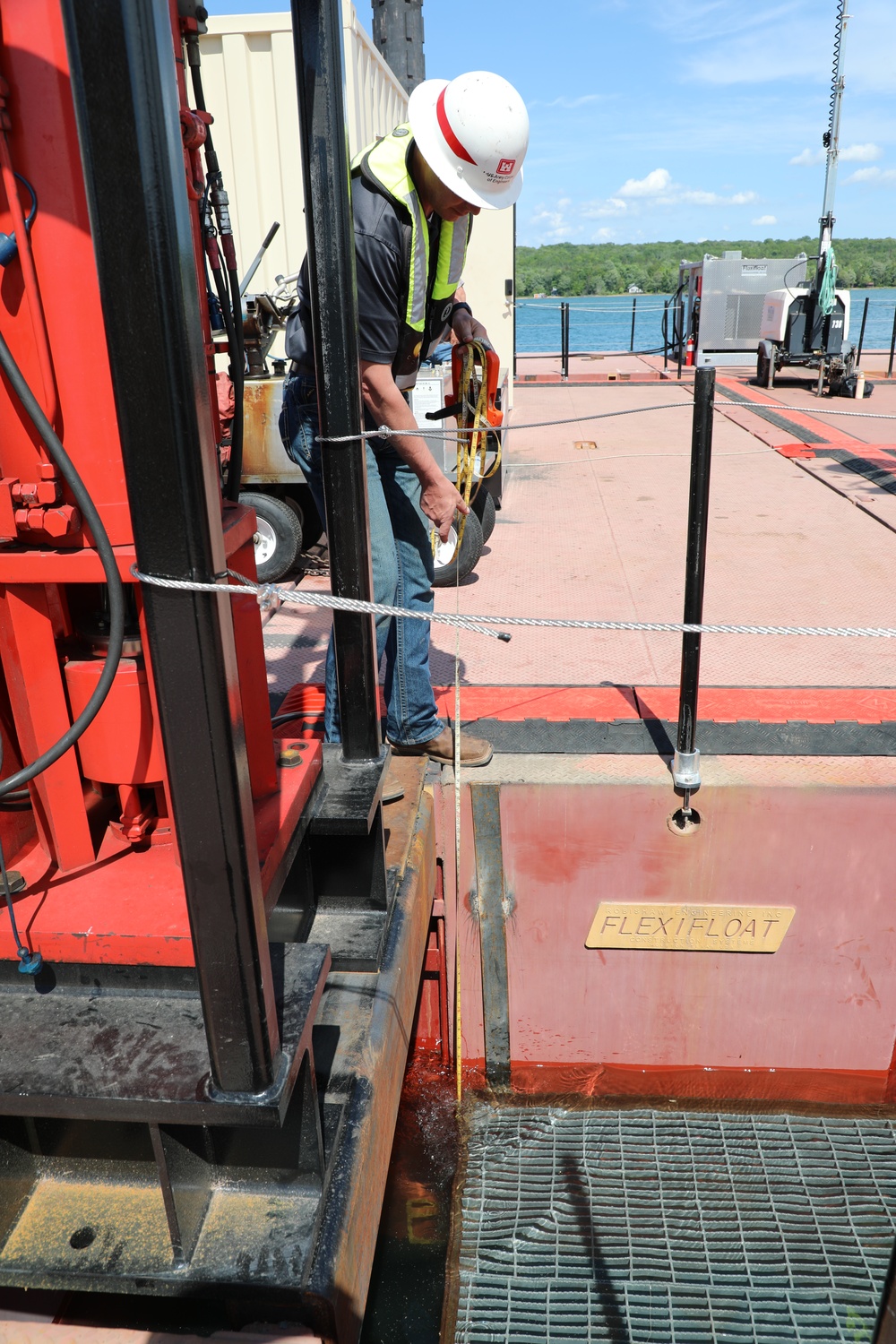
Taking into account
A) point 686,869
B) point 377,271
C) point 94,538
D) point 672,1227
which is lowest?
point 672,1227

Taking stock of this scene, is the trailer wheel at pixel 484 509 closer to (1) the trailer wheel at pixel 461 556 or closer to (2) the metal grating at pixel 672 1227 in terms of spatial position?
(1) the trailer wheel at pixel 461 556

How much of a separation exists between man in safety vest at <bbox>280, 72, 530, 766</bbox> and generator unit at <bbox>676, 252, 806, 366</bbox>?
52.9 feet

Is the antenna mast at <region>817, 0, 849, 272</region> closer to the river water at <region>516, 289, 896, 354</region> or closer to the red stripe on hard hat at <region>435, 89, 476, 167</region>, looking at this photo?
the red stripe on hard hat at <region>435, 89, 476, 167</region>

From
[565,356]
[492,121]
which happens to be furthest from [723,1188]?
[565,356]

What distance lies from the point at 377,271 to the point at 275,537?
117 inches

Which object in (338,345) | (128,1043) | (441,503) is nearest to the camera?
(128,1043)

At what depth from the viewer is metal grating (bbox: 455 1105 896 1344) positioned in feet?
8.71

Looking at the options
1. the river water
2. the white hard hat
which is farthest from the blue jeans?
the river water

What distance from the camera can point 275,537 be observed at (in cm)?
539

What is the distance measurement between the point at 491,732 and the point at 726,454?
577cm

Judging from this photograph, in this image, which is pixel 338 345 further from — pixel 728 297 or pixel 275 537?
pixel 728 297

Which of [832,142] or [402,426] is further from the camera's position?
[832,142]

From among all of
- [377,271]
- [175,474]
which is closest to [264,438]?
[377,271]

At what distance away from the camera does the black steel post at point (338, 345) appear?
2.13 metres
